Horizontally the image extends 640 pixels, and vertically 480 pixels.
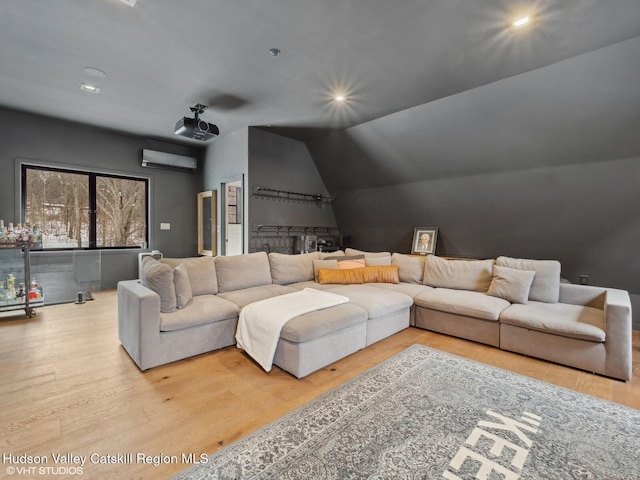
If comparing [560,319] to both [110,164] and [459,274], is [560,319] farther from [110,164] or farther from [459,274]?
[110,164]

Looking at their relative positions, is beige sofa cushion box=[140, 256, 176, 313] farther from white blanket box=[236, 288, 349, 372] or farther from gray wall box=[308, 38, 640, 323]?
gray wall box=[308, 38, 640, 323]

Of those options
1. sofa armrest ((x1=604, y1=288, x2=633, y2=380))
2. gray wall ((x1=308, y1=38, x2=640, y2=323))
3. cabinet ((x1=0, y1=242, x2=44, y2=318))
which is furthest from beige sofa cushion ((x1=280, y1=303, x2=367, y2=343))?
cabinet ((x1=0, y1=242, x2=44, y2=318))

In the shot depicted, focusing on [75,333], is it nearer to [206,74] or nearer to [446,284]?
[206,74]

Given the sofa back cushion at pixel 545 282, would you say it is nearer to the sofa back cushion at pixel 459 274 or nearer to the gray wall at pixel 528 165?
the sofa back cushion at pixel 459 274

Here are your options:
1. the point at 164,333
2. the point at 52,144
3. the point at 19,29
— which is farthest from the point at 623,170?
the point at 52,144

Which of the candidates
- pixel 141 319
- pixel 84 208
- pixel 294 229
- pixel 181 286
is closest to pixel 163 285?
pixel 181 286

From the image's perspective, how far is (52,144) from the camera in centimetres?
498

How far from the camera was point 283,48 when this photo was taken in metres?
2.84

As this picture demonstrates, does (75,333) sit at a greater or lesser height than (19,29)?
lesser

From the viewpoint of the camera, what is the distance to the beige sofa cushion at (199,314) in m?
2.55

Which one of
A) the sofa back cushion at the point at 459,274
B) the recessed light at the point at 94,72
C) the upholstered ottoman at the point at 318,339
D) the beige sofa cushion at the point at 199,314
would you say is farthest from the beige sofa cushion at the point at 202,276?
the sofa back cushion at the point at 459,274

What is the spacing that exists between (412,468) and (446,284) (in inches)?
110

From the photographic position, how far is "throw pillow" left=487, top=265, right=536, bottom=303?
3273 mm

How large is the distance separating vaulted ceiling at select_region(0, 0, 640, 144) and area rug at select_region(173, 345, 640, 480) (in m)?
2.91
